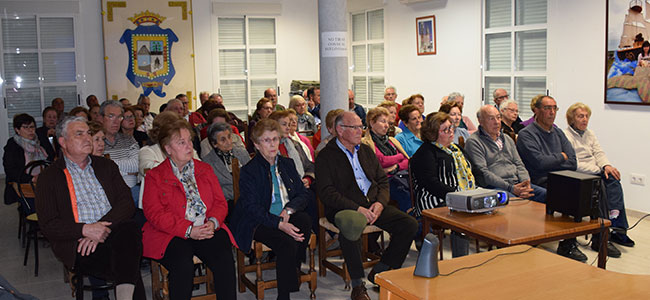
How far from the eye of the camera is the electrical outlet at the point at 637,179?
6.42 meters

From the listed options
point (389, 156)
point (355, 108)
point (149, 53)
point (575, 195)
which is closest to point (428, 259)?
point (575, 195)

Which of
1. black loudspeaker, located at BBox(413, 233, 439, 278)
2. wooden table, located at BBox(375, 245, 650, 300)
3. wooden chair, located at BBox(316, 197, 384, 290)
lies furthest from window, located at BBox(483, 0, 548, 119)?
black loudspeaker, located at BBox(413, 233, 439, 278)

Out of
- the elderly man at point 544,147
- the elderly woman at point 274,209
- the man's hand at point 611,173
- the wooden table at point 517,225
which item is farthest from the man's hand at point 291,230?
the man's hand at point 611,173

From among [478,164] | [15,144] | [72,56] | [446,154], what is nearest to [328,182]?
[446,154]

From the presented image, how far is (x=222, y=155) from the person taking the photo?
4922mm

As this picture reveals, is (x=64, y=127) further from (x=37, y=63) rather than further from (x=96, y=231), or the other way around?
(x=37, y=63)

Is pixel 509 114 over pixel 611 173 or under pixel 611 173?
over

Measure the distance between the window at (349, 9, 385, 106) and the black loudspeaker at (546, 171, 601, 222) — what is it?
722cm

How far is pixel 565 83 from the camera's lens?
7.18m

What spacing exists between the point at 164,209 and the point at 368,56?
772 cm

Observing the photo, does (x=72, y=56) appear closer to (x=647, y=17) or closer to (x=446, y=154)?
(x=446, y=154)

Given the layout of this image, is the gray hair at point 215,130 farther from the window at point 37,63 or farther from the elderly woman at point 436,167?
the window at point 37,63

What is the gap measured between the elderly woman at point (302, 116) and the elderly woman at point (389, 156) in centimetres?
238

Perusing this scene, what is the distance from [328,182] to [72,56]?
7631 millimetres
